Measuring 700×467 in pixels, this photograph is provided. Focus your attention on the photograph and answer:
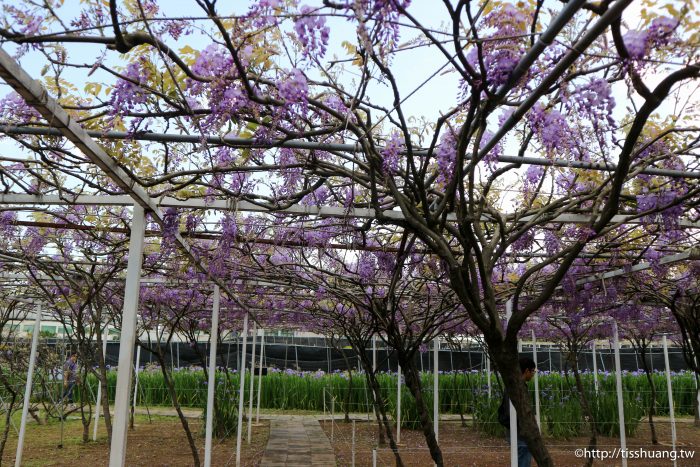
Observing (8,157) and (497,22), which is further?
(8,157)

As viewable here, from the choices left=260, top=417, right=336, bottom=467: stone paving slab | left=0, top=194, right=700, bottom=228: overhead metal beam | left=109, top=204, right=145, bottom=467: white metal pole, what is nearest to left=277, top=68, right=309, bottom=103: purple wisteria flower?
left=0, top=194, right=700, bottom=228: overhead metal beam

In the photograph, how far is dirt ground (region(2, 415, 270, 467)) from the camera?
24.1ft

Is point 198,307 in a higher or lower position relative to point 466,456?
higher

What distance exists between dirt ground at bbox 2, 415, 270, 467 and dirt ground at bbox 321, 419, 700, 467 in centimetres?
140

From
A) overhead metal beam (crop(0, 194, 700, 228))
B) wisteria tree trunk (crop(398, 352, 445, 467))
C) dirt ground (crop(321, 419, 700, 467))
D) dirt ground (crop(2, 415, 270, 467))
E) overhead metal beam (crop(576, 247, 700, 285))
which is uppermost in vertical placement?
overhead metal beam (crop(0, 194, 700, 228))

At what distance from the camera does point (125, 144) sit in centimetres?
290

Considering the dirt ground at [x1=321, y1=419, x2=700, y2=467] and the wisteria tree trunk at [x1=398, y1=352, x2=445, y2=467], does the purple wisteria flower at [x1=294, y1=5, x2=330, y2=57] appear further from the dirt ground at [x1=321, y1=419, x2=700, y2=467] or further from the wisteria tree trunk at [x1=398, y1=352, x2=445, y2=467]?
the dirt ground at [x1=321, y1=419, x2=700, y2=467]

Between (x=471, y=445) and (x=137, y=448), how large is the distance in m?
5.03

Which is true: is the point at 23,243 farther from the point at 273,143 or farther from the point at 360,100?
the point at 360,100

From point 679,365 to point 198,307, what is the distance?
664 inches

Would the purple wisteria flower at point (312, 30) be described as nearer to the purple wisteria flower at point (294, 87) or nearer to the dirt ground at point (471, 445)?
the purple wisteria flower at point (294, 87)

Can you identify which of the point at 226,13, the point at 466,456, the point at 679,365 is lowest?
the point at 466,456

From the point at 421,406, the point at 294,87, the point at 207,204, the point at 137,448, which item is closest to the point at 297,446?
the point at 137,448

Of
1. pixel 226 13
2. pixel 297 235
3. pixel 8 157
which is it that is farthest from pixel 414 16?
pixel 297 235
